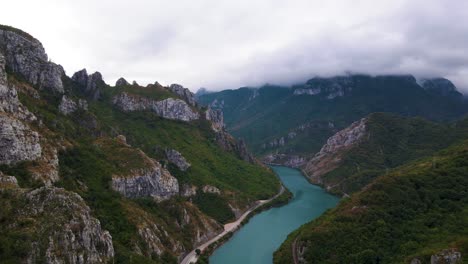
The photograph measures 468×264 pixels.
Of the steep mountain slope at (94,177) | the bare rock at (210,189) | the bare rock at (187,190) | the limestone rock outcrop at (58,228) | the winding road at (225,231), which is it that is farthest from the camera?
the bare rock at (210,189)

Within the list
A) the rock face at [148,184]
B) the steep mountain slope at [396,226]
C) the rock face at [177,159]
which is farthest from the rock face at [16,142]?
the rock face at [177,159]

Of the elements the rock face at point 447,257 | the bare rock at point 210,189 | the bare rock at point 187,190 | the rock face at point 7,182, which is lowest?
the rock face at point 447,257

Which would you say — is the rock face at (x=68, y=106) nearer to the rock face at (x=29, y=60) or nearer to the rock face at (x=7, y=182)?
the rock face at (x=29, y=60)

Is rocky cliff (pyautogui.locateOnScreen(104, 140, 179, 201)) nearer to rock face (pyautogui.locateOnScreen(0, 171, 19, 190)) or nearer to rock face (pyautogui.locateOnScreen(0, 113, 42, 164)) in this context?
rock face (pyautogui.locateOnScreen(0, 113, 42, 164))

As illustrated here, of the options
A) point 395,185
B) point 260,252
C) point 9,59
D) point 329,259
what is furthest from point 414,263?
point 9,59

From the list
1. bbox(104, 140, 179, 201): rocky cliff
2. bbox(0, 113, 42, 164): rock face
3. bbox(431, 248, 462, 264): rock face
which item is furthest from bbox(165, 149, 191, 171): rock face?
bbox(431, 248, 462, 264): rock face

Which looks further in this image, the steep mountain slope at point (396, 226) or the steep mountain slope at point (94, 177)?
the steep mountain slope at point (396, 226)
